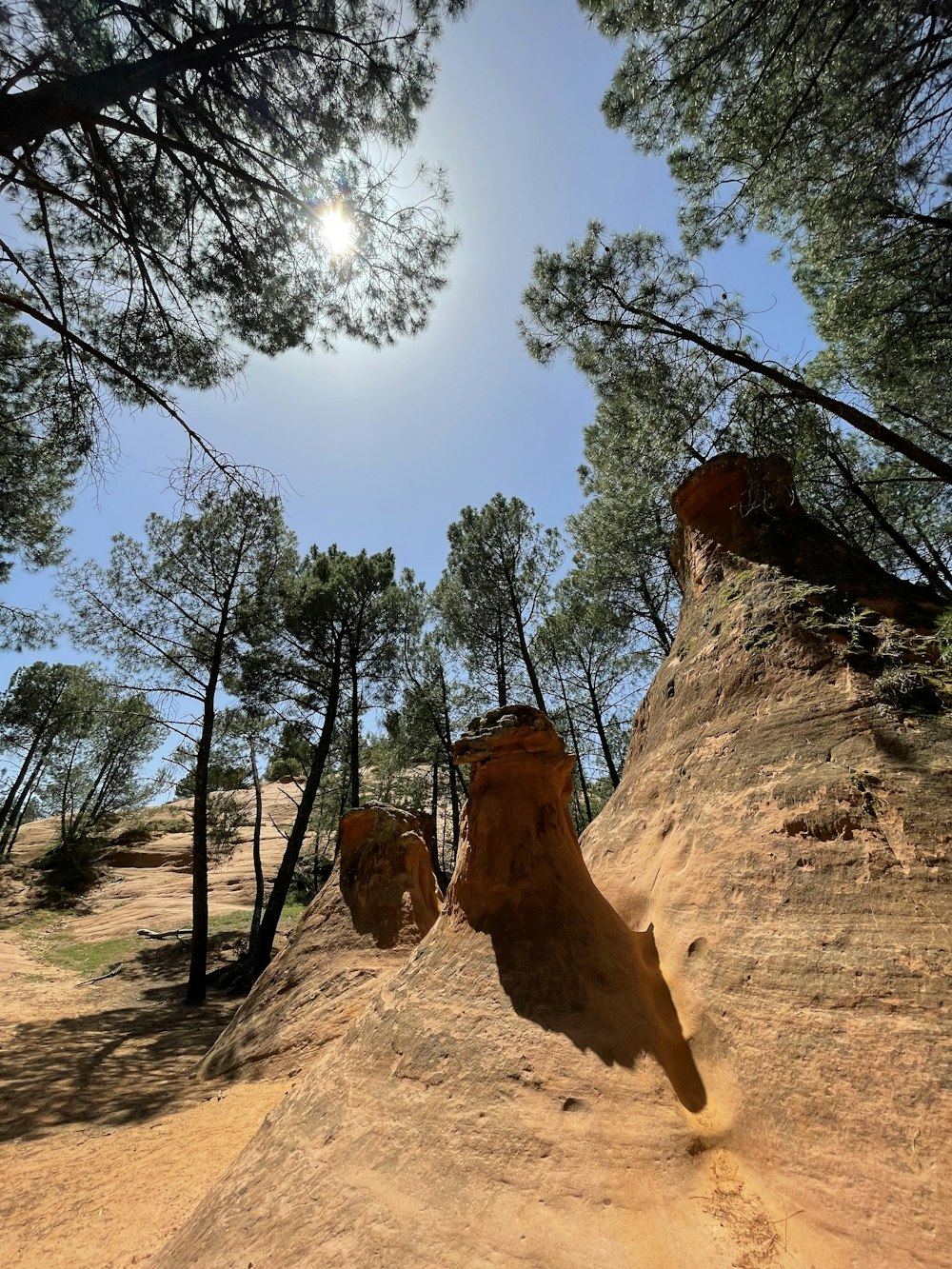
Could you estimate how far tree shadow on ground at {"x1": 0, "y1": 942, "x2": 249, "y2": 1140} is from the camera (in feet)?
19.8

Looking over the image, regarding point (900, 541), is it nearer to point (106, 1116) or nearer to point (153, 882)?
point (106, 1116)

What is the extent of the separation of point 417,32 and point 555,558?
42.1ft

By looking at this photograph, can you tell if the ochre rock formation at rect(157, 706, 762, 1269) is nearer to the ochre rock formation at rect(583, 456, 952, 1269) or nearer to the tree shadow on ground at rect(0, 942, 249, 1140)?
the ochre rock formation at rect(583, 456, 952, 1269)

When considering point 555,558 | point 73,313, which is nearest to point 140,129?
point 73,313

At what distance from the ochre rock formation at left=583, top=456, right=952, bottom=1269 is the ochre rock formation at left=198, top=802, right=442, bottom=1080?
2919 mm

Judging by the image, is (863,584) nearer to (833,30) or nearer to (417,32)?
(833,30)

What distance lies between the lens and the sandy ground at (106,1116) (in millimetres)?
3701

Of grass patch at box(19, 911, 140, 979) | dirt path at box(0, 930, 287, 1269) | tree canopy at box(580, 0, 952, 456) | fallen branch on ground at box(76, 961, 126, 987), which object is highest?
tree canopy at box(580, 0, 952, 456)

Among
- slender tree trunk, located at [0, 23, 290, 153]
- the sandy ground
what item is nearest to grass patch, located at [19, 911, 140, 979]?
the sandy ground

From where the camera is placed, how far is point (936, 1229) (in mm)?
2254

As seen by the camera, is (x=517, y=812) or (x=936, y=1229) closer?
(x=936, y=1229)

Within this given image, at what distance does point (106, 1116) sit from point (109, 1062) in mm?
2557

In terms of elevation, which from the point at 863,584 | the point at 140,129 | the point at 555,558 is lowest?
the point at 863,584

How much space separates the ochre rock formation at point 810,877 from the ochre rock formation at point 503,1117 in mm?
312
